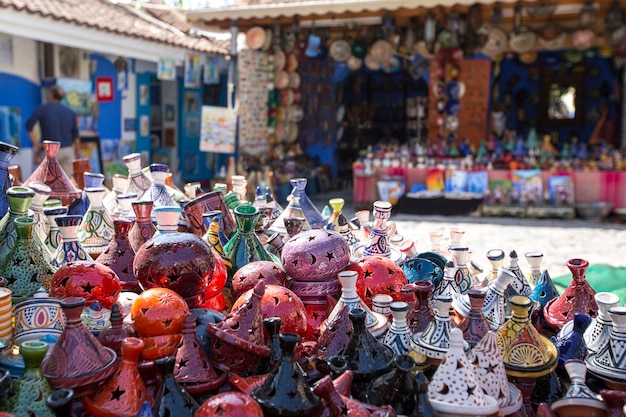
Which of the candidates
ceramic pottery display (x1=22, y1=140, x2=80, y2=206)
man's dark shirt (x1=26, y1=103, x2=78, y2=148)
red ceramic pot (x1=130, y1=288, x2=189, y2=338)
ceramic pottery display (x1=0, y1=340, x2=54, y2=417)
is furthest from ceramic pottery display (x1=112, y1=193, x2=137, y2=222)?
man's dark shirt (x1=26, y1=103, x2=78, y2=148)

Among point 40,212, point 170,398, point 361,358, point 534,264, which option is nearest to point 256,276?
point 361,358

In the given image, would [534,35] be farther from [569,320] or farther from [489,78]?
[569,320]

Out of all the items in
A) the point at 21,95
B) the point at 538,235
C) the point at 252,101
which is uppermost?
the point at 252,101

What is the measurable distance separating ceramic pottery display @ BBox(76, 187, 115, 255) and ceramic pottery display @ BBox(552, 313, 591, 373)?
150cm

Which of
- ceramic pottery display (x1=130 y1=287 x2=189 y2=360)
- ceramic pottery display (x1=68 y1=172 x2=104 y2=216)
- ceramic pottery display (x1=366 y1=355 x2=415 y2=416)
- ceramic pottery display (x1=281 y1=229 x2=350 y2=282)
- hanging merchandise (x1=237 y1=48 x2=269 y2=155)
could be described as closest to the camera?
ceramic pottery display (x1=366 y1=355 x2=415 y2=416)

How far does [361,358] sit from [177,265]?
558mm

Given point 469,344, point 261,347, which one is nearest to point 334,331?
point 261,347

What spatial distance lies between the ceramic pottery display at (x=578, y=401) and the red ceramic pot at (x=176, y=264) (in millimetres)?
971

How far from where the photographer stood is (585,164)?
9781 millimetres

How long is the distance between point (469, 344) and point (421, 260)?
1.88 ft

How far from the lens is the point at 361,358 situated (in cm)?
163

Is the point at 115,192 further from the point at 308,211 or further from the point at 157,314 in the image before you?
the point at 157,314

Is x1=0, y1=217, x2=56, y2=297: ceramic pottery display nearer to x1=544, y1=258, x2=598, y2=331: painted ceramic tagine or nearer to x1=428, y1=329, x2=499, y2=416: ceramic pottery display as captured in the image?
x1=428, y1=329, x2=499, y2=416: ceramic pottery display

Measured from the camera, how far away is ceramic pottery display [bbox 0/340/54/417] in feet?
4.55
